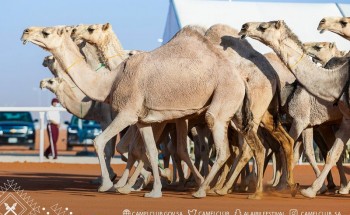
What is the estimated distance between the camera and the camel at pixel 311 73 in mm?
16703

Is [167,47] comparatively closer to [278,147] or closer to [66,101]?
[278,147]

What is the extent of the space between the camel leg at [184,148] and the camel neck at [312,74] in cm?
193

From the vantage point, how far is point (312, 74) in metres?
16.8

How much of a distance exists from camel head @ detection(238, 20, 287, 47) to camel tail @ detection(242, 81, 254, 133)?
78 centimetres

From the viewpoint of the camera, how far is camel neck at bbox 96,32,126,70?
765 inches

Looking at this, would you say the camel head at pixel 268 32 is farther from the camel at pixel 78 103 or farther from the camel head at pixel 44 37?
the camel at pixel 78 103

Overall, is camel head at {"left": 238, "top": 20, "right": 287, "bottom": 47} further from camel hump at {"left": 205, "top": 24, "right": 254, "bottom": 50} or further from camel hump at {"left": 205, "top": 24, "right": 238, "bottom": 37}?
camel hump at {"left": 205, "top": 24, "right": 238, "bottom": 37}

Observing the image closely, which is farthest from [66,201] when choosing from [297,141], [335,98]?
[297,141]

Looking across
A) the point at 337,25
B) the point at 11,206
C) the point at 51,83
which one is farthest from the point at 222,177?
the point at 51,83

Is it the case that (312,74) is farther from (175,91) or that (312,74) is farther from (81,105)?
(81,105)

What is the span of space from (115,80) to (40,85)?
233 inches

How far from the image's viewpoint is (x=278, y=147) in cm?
1905

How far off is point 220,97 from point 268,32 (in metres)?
1.36

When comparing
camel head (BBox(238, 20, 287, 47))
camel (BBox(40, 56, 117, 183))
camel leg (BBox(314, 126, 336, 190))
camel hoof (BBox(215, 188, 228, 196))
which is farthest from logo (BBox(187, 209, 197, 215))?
camel (BBox(40, 56, 117, 183))
